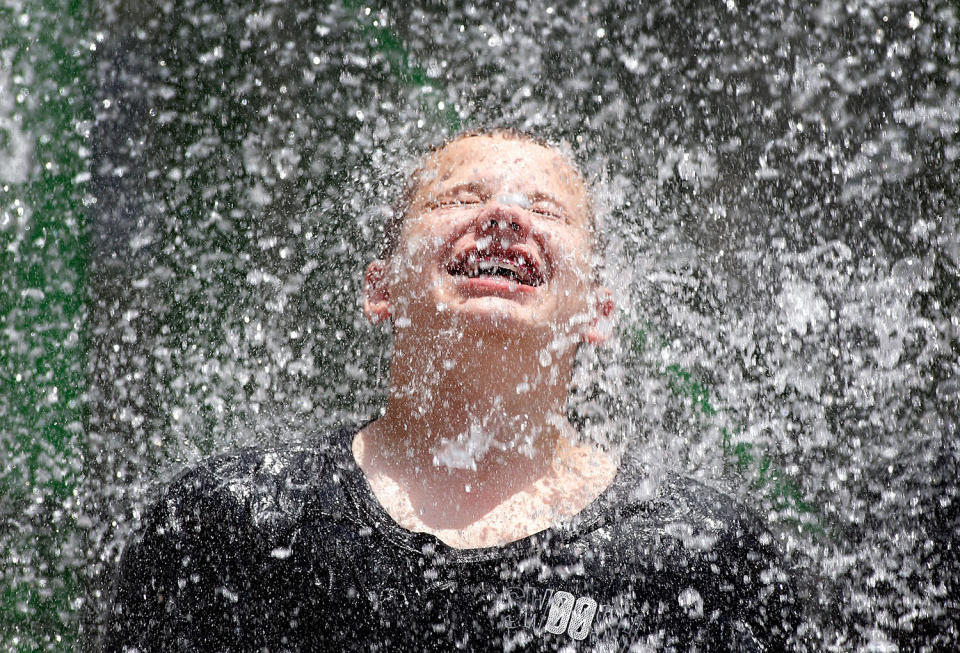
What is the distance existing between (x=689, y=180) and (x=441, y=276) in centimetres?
112

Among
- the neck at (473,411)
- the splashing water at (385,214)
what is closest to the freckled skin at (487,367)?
the neck at (473,411)

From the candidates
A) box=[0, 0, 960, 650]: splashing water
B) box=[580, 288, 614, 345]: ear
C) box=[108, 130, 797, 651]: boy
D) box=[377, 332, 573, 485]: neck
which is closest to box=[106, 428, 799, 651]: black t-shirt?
box=[108, 130, 797, 651]: boy

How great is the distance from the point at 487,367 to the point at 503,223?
0.22m

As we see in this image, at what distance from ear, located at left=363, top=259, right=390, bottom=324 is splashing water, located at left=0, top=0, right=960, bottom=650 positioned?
0.56 m

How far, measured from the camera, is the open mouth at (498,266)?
56.3 inches

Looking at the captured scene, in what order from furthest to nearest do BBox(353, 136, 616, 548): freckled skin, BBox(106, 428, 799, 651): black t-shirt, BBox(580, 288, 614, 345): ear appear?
BBox(580, 288, 614, 345): ear, BBox(353, 136, 616, 548): freckled skin, BBox(106, 428, 799, 651): black t-shirt

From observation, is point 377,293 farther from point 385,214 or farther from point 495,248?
point 385,214

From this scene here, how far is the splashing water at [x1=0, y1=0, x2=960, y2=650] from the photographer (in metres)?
2.15

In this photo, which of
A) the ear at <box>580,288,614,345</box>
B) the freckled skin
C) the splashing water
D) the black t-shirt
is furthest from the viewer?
the splashing water

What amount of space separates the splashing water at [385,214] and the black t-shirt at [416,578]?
33.4 inches

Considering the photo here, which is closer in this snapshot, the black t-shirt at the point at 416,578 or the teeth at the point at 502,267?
the black t-shirt at the point at 416,578

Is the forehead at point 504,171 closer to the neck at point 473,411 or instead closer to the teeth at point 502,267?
the teeth at point 502,267

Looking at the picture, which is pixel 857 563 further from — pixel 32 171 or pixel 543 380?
pixel 32 171

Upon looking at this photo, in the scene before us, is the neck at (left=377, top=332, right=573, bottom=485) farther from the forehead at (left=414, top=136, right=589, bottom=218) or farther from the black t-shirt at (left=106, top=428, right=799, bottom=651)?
the forehead at (left=414, top=136, right=589, bottom=218)
